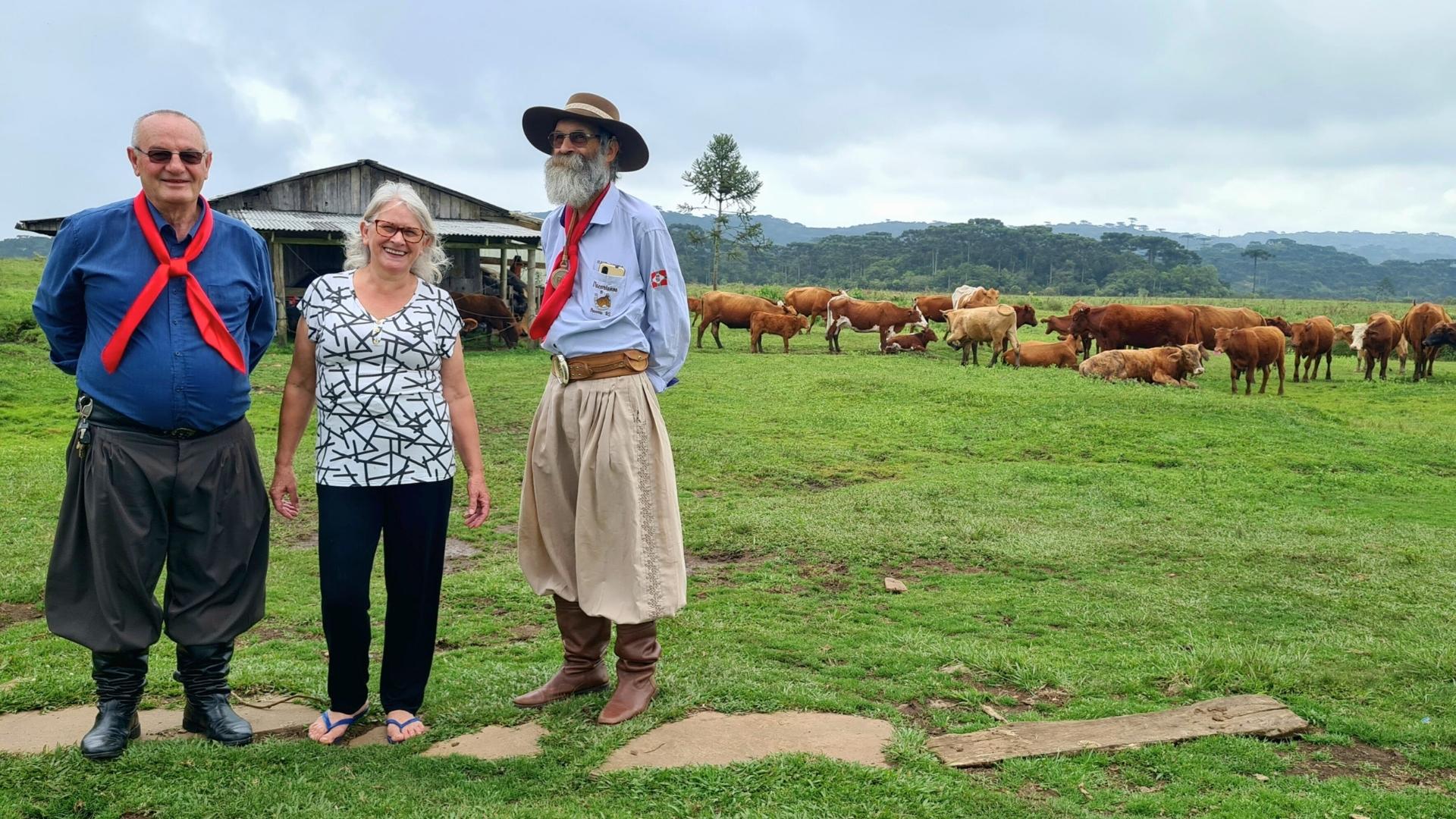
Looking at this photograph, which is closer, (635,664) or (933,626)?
(635,664)

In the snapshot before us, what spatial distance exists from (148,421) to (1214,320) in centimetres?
2366

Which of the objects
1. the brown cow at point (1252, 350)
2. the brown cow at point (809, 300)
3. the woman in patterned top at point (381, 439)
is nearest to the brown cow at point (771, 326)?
the brown cow at point (809, 300)

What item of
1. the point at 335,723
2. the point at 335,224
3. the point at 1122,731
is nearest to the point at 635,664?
the point at 335,723

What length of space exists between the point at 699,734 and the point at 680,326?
1.51m

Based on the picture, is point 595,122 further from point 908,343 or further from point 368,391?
point 908,343

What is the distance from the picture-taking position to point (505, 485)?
30.7ft

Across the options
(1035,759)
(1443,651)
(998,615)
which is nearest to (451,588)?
(998,615)

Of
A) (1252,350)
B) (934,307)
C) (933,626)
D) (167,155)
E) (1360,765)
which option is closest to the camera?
(167,155)

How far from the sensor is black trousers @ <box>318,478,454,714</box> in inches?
143

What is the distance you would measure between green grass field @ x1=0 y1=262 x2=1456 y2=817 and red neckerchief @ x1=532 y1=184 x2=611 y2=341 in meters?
1.45

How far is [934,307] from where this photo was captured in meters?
28.5

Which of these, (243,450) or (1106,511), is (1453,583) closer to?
(1106,511)

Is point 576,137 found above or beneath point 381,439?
above

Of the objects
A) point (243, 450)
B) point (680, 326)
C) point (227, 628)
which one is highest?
point (680, 326)
